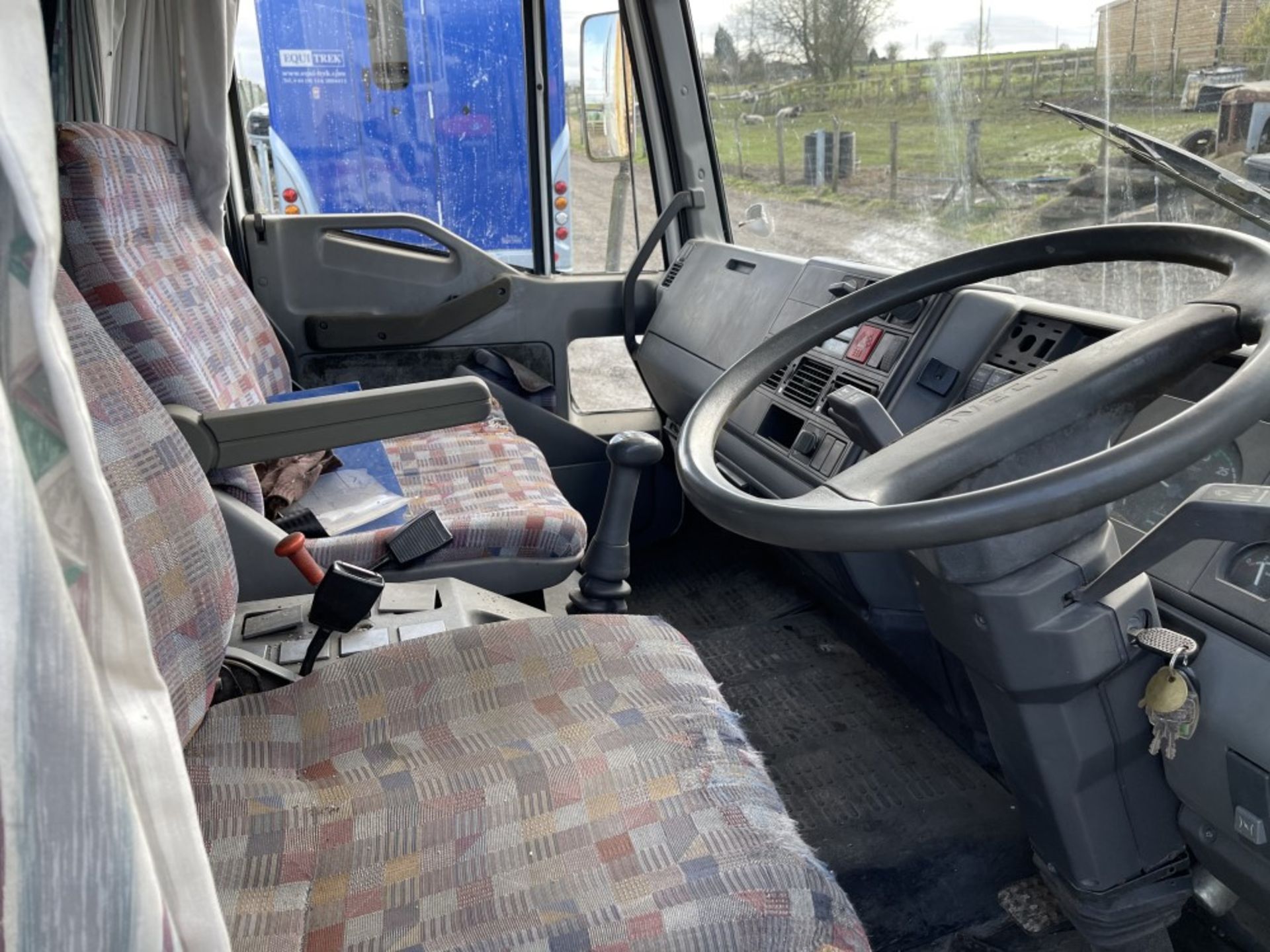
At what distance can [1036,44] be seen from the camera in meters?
1.55

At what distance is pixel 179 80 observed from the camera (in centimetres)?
223

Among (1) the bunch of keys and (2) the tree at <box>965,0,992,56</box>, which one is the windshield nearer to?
(2) the tree at <box>965,0,992,56</box>

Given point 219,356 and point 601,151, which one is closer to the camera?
Result: point 219,356

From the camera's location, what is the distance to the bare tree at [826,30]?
204cm

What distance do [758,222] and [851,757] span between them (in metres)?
1.35

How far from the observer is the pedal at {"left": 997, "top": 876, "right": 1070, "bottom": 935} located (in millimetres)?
1494

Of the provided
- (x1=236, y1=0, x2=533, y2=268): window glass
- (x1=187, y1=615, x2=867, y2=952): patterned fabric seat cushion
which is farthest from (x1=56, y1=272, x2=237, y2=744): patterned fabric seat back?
(x1=236, y1=0, x2=533, y2=268): window glass

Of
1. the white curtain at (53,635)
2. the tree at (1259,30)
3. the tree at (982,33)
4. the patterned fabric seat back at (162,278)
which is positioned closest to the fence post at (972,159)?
the tree at (982,33)

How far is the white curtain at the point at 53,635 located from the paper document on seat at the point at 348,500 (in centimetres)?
141

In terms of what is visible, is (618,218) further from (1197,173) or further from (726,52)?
(1197,173)

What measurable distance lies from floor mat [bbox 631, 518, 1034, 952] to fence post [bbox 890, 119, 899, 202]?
90 centimetres

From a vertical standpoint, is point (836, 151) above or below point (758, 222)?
above

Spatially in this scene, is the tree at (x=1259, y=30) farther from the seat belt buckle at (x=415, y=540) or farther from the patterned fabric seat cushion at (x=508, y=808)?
the seat belt buckle at (x=415, y=540)

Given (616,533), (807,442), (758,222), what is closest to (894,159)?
(807,442)
